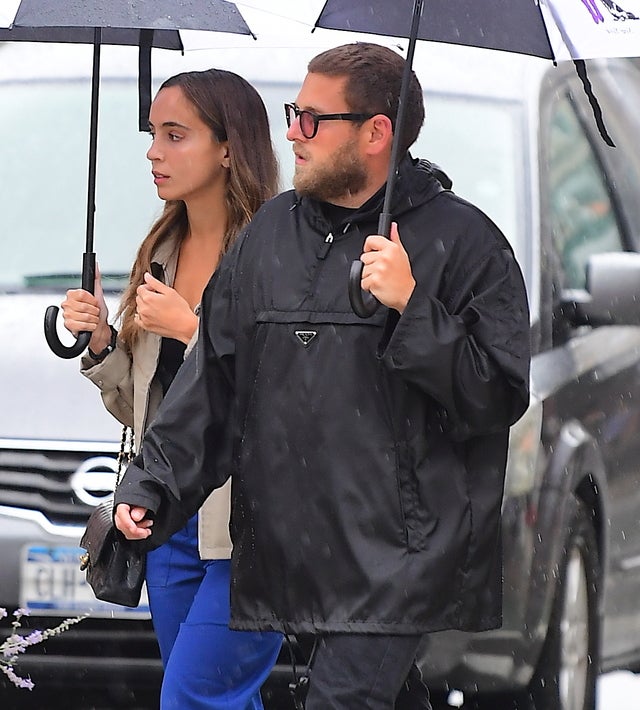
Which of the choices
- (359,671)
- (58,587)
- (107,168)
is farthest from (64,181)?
(359,671)

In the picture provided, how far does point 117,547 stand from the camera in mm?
4508

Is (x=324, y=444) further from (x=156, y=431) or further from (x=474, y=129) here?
(x=474, y=129)

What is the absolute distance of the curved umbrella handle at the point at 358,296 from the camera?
4027 millimetres

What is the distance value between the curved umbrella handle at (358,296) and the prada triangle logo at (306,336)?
0.64ft

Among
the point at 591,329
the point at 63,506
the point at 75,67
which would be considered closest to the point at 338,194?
the point at 63,506

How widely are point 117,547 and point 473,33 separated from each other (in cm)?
145

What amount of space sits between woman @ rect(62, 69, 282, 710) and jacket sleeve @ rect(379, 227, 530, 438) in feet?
2.39

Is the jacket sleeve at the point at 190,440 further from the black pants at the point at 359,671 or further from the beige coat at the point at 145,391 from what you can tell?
the black pants at the point at 359,671

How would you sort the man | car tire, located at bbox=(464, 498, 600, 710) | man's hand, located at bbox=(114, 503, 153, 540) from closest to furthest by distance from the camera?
1. the man
2. man's hand, located at bbox=(114, 503, 153, 540)
3. car tire, located at bbox=(464, 498, 600, 710)

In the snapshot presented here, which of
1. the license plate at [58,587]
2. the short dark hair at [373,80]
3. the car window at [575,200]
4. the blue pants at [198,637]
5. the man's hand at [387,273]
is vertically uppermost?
the short dark hair at [373,80]

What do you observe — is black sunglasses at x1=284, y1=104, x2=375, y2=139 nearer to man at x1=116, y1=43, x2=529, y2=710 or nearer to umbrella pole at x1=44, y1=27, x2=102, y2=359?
Answer: man at x1=116, y1=43, x2=529, y2=710

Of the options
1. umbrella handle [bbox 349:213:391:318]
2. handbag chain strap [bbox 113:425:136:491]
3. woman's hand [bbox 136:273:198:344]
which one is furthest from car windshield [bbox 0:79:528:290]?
umbrella handle [bbox 349:213:391:318]

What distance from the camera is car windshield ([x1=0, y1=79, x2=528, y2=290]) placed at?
629 cm

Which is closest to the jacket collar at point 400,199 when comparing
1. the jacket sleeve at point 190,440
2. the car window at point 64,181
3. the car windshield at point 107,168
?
the jacket sleeve at point 190,440
